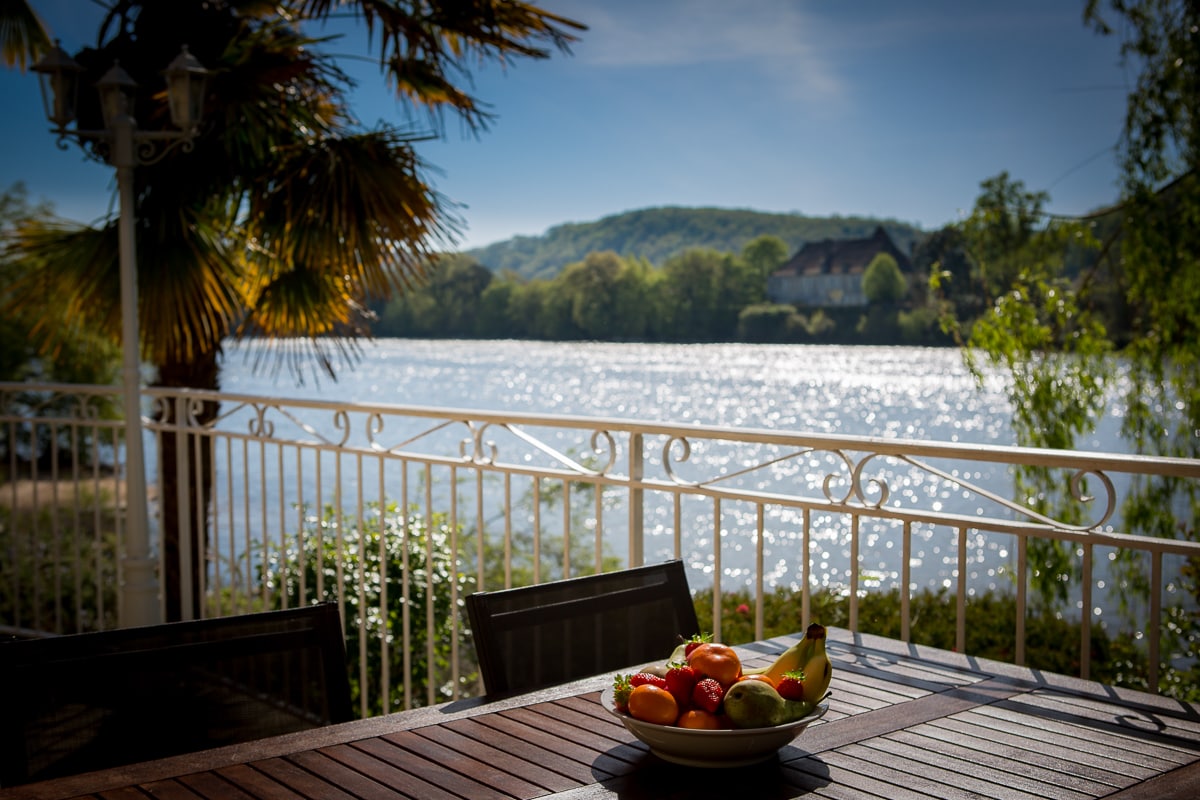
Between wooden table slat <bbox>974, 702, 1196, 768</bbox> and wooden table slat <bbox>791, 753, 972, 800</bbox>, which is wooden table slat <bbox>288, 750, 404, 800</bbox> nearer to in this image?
wooden table slat <bbox>791, 753, 972, 800</bbox>

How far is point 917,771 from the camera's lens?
4.65ft

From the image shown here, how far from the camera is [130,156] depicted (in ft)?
13.4

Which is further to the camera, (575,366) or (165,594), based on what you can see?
(575,366)

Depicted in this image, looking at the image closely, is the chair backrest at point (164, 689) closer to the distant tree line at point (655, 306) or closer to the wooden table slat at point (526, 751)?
the wooden table slat at point (526, 751)

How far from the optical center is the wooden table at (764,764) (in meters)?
1.36

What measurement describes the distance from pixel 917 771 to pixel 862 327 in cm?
1001

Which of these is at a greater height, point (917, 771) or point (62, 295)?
point (62, 295)

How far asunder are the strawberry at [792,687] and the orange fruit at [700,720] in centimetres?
10

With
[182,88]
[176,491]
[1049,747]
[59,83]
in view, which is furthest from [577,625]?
[176,491]

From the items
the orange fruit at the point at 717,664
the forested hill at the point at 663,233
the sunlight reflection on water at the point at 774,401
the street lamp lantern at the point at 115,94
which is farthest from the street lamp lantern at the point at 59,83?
the forested hill at the point at 663,233

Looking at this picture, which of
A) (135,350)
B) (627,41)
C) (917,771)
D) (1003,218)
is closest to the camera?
(917,771)

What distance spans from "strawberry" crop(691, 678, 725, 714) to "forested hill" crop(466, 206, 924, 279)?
15.3 metres

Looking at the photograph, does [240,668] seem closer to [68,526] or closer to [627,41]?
[68,526]

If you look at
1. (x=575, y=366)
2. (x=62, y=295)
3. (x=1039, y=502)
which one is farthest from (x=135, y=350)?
(x=575, y=366)
